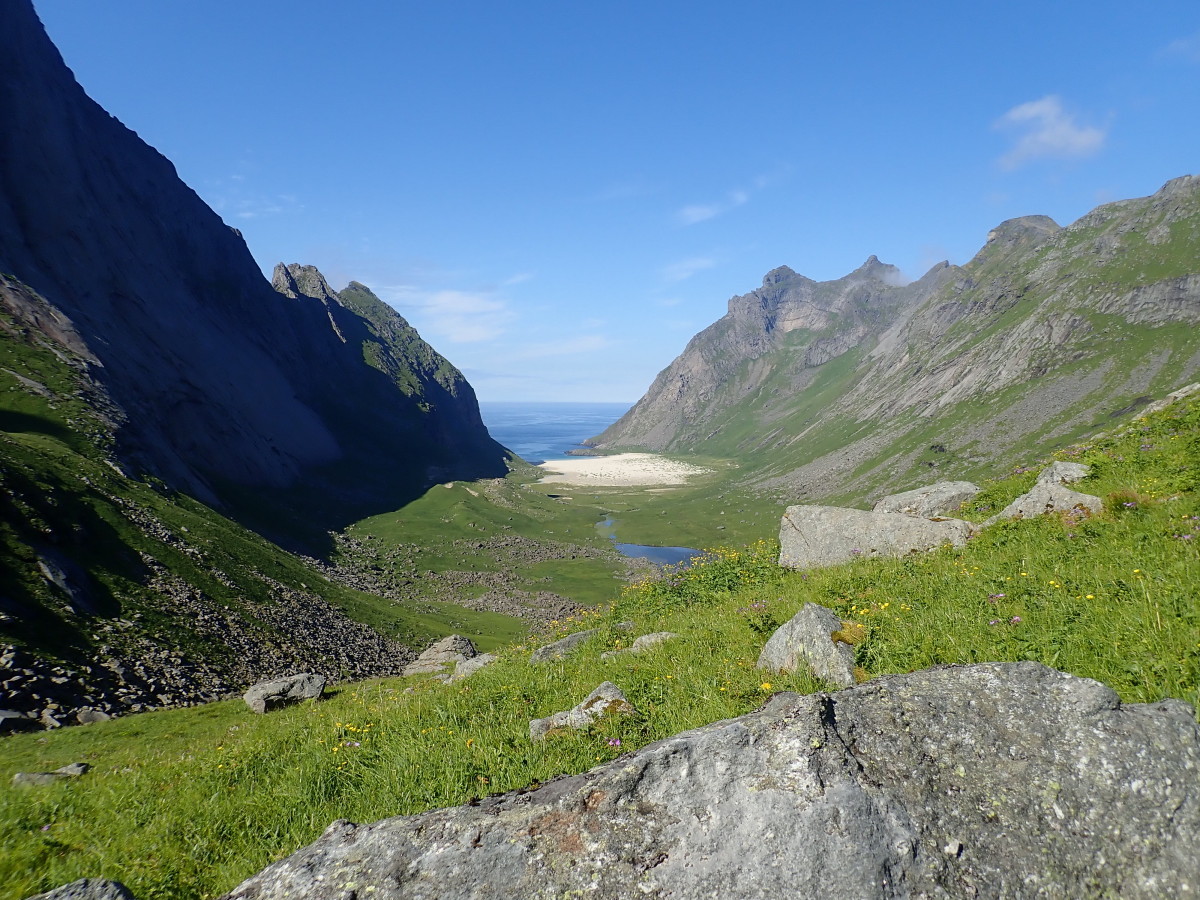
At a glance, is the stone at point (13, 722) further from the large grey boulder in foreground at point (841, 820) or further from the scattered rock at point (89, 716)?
the large grey boulder in foreground at point (841, 820)

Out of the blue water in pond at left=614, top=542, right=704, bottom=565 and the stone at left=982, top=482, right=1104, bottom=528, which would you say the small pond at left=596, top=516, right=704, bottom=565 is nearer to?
the blue water in pond at left=614, top=542, right=704, bottom=565

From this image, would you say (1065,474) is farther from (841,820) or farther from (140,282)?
(140,282)

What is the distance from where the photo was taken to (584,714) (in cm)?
919

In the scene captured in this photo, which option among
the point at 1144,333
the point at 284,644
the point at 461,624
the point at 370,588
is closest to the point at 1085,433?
the point at 1144,333

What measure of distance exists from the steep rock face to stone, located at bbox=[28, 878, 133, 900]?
289 ft

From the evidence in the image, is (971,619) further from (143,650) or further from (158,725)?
(143,650)

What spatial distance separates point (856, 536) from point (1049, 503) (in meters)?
5.02

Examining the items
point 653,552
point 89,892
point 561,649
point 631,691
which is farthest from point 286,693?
point 653,552

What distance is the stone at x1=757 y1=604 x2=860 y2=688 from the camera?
9.03m

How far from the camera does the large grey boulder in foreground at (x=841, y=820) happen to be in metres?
4.42

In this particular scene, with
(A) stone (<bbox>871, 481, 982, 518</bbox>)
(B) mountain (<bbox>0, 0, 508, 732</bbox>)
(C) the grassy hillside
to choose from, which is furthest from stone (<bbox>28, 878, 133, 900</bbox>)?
(B) mountain (<bbox>0, 0, 508, 732</bbox>)

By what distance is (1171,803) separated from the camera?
4.66 m

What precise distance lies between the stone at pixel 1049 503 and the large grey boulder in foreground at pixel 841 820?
11836 mm

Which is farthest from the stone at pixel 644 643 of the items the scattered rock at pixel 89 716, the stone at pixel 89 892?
the scattered rock at pixel 89 716
